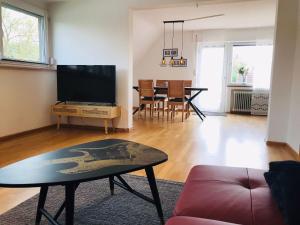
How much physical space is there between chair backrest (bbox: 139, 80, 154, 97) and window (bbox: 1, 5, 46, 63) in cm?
220

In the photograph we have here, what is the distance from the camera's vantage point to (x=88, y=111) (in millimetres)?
4219

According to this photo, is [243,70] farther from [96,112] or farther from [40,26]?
[40,26]

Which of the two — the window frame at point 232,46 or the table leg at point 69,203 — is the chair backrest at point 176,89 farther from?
the table leg at point 69,203

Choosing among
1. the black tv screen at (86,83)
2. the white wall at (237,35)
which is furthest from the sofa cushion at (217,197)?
the white wall at (237,35)

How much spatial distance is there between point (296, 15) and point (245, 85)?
3.71 m

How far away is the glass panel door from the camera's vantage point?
7.12m

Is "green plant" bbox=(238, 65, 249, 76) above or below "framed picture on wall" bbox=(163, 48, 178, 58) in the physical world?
below

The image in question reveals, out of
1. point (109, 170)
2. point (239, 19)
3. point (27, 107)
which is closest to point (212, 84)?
point (239, 19)

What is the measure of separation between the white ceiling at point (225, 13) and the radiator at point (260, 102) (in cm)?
179

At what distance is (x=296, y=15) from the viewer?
335cm

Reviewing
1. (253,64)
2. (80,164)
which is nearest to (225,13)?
(253,64)

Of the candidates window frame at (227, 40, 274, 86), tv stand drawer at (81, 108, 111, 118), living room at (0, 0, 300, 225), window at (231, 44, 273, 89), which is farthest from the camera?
window frame at (227, 40, 274, 86)

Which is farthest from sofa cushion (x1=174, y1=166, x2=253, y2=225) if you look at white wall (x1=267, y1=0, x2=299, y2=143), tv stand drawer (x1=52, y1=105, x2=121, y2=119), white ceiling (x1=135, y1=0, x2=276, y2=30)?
white ceiling (x1=135, y1=0, x2=276, y2=30)

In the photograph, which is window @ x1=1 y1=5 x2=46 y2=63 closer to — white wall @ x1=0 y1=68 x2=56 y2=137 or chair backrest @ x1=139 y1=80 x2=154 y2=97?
white wall @ x1=0 y1=68 x2=56 y2=137
